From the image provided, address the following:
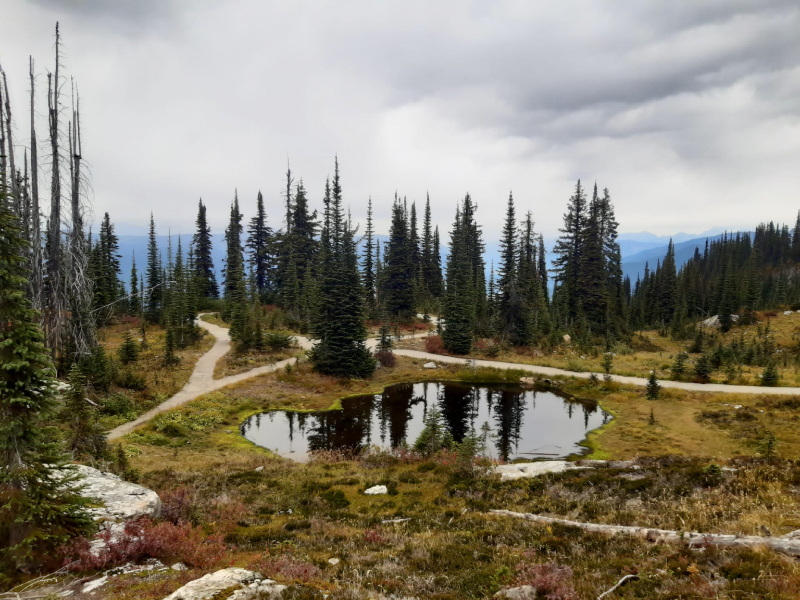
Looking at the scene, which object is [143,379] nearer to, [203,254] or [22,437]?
[22,437]

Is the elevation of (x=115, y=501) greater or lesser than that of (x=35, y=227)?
lesser

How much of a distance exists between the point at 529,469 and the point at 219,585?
12.1m

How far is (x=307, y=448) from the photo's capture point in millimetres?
21938

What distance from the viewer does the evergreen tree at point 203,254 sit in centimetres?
7006

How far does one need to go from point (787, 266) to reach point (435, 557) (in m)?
146

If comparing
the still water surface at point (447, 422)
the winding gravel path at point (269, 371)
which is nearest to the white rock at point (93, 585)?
the still water surface at point (447, 422)

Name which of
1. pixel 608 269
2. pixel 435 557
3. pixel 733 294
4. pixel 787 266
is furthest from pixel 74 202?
pixel 787 266

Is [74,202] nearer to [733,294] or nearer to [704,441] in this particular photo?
[704,441]

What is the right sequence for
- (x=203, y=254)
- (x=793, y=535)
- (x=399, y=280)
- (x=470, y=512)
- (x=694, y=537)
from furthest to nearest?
(x=203, y=254) → (x=399, y=280) → (x=470, y=512) → (x=694, y=537) → (x=793, y=535)

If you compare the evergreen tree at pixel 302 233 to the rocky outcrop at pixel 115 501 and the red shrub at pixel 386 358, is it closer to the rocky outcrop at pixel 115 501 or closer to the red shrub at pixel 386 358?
the red shrub at pixel 386 358

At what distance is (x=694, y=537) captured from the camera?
7664 mm

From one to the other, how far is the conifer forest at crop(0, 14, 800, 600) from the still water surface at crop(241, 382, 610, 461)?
221 millimetres

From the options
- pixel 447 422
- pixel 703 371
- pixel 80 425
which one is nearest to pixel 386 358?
pixel 447 422

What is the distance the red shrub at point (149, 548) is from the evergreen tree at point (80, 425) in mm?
6322
